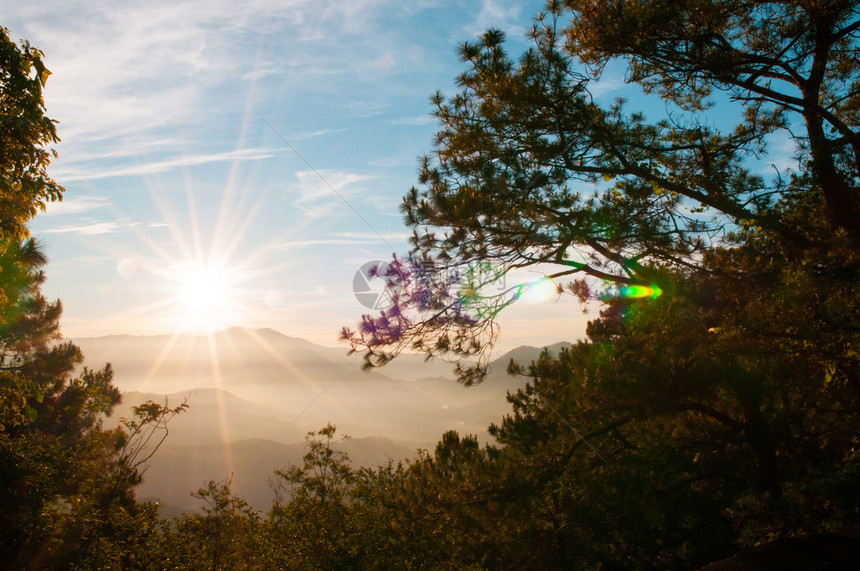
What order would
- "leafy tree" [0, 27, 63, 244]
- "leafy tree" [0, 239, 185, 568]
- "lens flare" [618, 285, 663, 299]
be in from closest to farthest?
"leafy tree" [0, 27, 63, 244], "lens flare" [618, 285, 663, 299], "leafy tree" [0, 239, 185, 568]

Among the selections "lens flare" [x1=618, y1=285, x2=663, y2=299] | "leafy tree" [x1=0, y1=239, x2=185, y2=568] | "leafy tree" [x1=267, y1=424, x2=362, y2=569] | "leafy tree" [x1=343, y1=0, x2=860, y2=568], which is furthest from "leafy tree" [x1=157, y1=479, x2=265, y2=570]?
"lens flare" [x1=618, y1=285, x2=663, y2=299]

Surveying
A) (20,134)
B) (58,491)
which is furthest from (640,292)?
(58,491)

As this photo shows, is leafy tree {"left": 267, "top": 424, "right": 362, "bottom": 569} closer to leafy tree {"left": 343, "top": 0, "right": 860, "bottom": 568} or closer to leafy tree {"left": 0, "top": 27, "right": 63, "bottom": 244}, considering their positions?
leafy tree {"left": 343, "top": 0, "right": 860, "bottom": 568}

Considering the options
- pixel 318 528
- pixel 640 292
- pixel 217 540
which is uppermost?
pixel 640 292

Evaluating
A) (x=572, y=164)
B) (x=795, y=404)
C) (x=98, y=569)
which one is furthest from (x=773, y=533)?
(x=98, y=569)

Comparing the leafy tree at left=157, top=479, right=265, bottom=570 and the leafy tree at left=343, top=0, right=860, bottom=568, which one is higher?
the leafy tree at left=343, top=0, right=860, bottom=568

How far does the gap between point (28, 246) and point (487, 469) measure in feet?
31.0

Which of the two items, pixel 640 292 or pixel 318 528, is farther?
pixel 318 528

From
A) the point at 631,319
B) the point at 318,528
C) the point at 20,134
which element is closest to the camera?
the point at 20,134

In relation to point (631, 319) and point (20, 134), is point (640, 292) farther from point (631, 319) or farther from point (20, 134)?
point (20, 134)

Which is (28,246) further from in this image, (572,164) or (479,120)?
(572,164)

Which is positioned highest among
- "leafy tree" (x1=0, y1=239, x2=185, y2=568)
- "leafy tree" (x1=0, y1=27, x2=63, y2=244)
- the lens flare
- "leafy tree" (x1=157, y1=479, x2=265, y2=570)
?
"leafy tree" (x1=0, y1=27, x2=63, y2=244)

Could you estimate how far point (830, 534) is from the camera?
348 cm

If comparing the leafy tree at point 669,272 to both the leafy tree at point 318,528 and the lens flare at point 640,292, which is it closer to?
the lens flare at point 640,292
